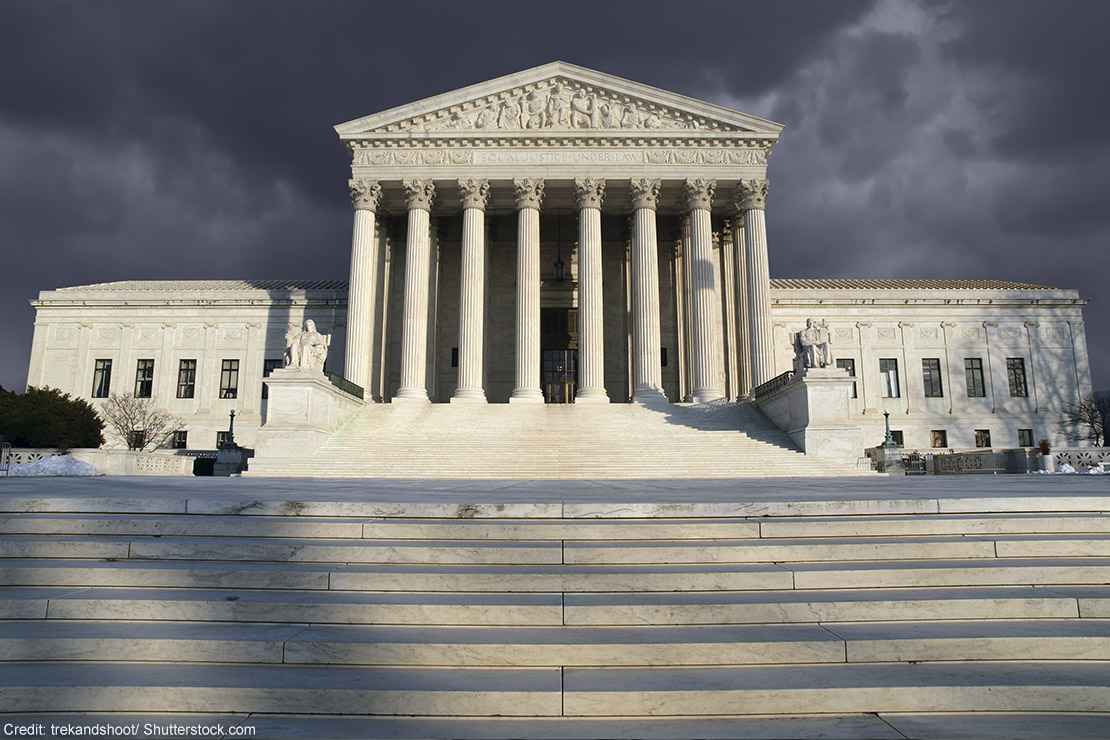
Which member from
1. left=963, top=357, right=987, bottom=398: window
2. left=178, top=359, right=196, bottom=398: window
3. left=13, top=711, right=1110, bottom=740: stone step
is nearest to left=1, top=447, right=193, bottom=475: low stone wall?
left=178, top=359, right=196, bottom=398: window

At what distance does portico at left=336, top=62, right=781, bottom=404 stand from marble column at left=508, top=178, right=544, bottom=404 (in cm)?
7

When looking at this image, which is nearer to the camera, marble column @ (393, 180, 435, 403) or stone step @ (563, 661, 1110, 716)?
stone step @ (563, 661, 1110, 716)

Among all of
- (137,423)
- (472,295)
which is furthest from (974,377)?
(137,423)

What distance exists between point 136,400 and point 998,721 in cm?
5233

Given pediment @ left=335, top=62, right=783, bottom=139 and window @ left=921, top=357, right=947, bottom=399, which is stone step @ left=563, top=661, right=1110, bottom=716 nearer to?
pediment @ left=335, top=62, right=783, bottom=139

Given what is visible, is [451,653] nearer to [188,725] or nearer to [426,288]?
[188,725]

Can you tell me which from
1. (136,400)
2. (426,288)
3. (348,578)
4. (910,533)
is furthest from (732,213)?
(136,400)

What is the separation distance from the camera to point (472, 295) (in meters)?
36.7

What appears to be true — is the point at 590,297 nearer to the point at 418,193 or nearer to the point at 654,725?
the point at 418,193

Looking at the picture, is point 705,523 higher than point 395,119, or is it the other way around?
point 395,119

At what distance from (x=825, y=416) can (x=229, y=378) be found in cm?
3942

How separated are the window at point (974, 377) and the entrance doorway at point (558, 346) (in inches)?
1099

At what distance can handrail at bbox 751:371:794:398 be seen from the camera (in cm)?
2820

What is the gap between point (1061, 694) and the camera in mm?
4824
